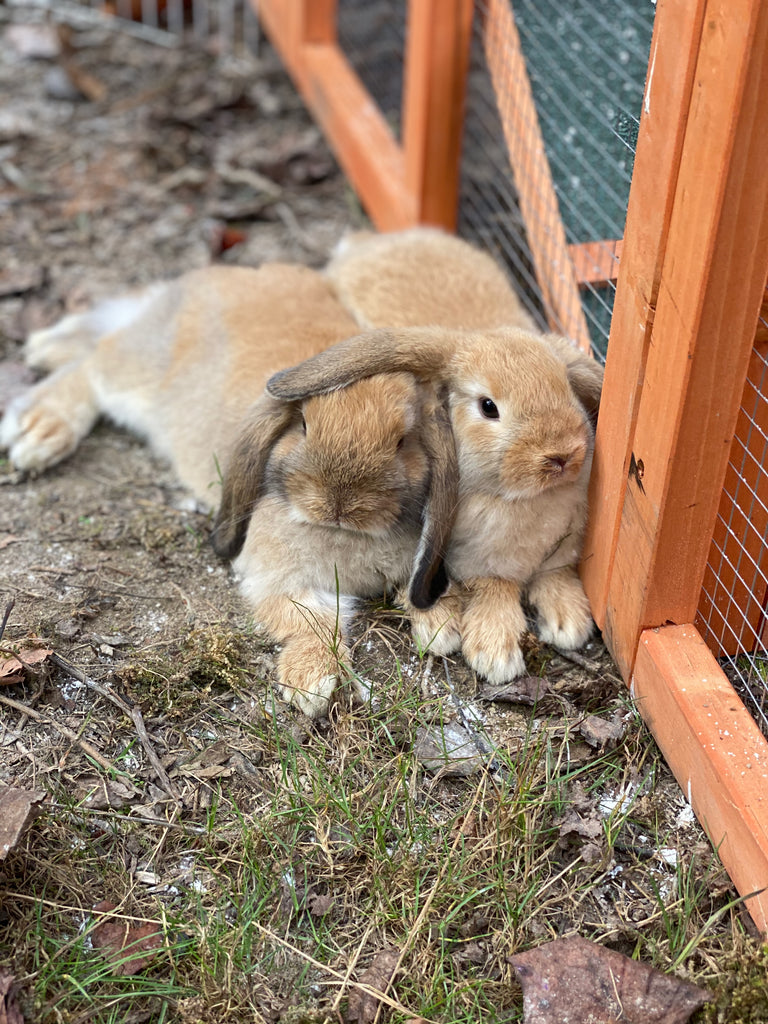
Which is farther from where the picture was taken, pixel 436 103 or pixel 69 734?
pixel 436 103

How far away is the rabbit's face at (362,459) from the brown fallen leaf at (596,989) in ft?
3.38

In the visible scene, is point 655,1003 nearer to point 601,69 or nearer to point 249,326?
point 249,326

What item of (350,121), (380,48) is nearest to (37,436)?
(350,121)

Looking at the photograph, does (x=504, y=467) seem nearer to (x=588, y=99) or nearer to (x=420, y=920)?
(x=420, y=920)

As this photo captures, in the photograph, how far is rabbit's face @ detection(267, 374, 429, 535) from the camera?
2.65 m

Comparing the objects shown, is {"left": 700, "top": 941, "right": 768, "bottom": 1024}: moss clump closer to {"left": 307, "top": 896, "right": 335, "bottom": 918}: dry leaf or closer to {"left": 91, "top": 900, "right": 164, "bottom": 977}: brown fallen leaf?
{"left": 307, "top": 896, "right": 335, "bottom": 918}: dry leaf

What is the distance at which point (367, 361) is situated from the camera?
2.73 metres

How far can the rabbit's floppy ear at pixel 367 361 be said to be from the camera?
272cm

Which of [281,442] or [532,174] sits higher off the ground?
[532,174]

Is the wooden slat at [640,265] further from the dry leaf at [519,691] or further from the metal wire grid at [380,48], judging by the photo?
the metal wire grid at [380,48]

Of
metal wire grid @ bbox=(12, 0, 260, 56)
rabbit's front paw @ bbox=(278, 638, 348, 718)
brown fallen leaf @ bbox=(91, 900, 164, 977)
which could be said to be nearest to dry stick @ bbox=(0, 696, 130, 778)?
brown fallen leaf @ bbox=(91, 900, 164, 977)

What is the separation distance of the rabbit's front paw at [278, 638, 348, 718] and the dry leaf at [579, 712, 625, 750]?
0.61 m

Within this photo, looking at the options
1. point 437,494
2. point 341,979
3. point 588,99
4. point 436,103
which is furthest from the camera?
point 436,103

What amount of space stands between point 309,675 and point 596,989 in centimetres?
99
